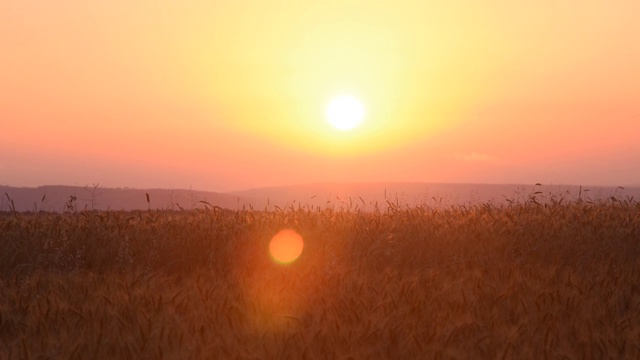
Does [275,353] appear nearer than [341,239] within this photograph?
Yes

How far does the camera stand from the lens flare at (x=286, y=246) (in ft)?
19.0

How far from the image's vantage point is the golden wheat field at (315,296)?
265cm

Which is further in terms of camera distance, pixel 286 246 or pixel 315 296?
pixel 286 246

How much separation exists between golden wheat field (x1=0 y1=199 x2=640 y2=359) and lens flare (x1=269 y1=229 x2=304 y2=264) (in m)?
0.07

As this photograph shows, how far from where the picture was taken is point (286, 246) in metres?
6.22

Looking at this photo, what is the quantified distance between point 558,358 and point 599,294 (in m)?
1.34

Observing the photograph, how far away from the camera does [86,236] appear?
6129 mm

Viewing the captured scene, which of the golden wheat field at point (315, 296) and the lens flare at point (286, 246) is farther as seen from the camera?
the lens flare at point (286, 246)

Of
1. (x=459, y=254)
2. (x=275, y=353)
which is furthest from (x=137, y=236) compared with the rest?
(x=275, y=353)

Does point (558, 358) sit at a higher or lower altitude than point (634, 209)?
lower

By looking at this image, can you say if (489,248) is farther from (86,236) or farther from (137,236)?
(86,236)

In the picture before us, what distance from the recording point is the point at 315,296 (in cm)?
356

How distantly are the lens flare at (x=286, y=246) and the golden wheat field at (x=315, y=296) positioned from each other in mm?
74

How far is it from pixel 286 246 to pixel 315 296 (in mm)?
2678
